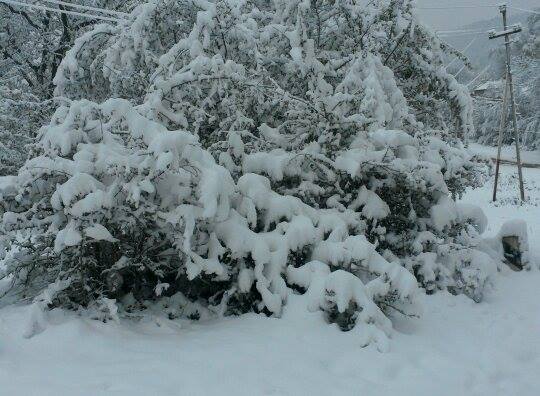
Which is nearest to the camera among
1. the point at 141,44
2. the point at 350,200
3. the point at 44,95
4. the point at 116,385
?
the point at 116,385

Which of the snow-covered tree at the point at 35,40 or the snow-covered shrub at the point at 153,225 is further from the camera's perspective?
the snow-covered tree at the point at 35,40

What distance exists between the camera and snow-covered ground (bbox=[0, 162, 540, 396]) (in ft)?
9.65

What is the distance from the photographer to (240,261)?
4.30 meters

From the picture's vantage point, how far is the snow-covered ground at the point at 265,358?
2.94 meters

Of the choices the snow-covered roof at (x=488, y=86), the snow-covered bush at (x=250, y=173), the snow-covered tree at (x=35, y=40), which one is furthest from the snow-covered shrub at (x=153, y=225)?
the snow-covered roof at (x=488, y=86)

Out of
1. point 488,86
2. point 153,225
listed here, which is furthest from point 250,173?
point 488,86

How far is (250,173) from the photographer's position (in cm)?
462

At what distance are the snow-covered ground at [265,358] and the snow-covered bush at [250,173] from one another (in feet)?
0.94

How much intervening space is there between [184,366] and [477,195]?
14413mm

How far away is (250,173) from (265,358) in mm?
1809

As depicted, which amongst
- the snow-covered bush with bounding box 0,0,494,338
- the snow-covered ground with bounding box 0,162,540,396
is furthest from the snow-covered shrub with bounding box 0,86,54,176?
the snow-covered ground with bounding box 0,162,540,396

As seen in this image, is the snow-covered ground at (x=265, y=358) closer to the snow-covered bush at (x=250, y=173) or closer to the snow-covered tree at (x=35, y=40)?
the snow-covered bush at (x=250, y=173)

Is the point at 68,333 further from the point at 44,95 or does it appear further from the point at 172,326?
the point at 44,95

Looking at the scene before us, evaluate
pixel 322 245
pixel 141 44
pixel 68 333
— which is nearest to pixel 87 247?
pixel 68 333
